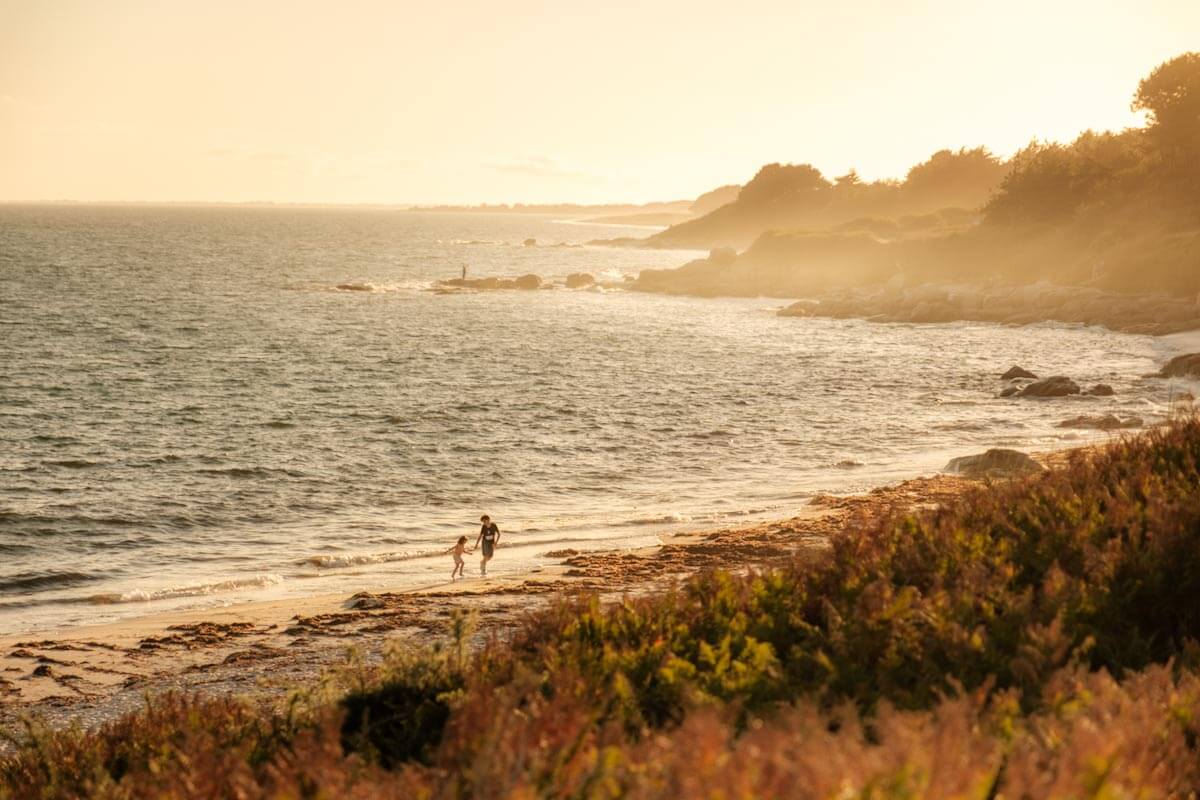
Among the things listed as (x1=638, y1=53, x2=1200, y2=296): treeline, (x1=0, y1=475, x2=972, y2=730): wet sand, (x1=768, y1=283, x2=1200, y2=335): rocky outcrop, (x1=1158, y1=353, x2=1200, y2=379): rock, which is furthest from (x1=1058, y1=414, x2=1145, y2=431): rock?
(x1=638, y1=53, x2=1200, y2=296): treeline

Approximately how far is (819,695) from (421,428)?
3220cm

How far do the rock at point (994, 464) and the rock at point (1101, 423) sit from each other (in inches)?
348

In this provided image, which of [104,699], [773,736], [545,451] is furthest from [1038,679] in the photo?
[545,451]

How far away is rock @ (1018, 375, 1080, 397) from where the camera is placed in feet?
132

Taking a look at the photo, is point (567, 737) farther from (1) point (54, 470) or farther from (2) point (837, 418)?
(2) point (837, 418)

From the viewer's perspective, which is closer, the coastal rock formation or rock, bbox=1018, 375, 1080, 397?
rock, bbox=1018, 375, 1080, 397

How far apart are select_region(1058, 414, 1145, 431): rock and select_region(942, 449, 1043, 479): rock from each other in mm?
8834

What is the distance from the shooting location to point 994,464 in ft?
82.3

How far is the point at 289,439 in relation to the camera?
34.3m

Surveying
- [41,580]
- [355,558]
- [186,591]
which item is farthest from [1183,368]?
[41,580]

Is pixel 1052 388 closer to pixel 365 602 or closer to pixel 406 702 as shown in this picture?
pixel 365 602

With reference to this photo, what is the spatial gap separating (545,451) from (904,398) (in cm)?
1811

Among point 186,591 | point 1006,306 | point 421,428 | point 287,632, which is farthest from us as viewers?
point 1006,306

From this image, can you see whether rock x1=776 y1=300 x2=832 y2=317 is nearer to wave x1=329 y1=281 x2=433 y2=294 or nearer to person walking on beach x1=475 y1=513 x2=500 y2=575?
wave x1=329 y1=281 x2=433 y2=294
